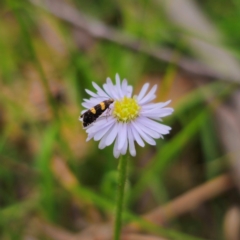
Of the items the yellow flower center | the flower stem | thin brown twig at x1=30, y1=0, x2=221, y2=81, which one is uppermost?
thin brown twig at x1=30, y1=0, x2=221, y2=81

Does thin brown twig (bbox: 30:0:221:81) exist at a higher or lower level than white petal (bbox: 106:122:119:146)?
higher

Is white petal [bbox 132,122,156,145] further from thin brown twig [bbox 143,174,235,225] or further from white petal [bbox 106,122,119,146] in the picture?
thin brown twig [bbox 143,174,235,225]

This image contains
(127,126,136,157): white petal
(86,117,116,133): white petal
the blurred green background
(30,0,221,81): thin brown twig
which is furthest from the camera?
(30,0,221,81): thin brown twig

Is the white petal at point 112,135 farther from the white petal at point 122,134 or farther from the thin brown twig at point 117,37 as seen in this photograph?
the thin brown twig at point 117,37

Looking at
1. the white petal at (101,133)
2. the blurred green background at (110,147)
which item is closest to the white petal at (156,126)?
the white petal at (101,133)

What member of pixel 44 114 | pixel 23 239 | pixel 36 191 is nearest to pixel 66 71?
pixel 44 114

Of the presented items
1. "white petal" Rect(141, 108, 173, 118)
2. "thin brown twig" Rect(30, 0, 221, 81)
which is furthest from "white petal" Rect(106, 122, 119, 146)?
"thin brown twig" Rect(30, 0, 221, 81)

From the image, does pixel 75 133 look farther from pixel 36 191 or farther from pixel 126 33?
pixel 126 33
